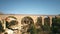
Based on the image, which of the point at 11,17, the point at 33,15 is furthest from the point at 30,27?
the point at 11,17

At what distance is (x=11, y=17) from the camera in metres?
3.48

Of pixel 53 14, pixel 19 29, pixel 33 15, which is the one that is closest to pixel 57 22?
pixel 53 14

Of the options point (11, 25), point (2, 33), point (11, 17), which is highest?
point (11, 17)

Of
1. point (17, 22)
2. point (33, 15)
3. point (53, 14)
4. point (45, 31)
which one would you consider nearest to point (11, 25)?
point (17, 22)

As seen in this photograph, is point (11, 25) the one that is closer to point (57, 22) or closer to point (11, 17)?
point (11, 17)

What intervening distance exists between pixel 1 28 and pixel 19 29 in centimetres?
50

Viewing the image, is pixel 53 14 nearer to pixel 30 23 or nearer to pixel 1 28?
pixel 30 23

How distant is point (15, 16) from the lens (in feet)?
11.4

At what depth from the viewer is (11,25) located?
348 cm

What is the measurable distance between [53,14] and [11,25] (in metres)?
1.22

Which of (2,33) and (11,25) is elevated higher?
(11,25)

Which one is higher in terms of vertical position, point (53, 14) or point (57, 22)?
point (53, 14)

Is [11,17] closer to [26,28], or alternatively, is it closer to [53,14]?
[26,28]

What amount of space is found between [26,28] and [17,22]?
0.31 metres
